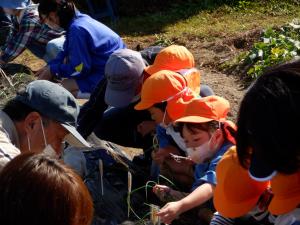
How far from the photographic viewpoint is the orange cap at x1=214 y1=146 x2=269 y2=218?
2.29 meters

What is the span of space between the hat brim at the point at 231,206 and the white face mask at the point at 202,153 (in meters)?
0.40

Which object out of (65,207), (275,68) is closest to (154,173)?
(275,68)

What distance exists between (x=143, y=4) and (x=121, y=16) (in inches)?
15.5

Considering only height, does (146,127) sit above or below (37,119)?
below

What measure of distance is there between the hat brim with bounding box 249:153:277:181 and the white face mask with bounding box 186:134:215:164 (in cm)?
78

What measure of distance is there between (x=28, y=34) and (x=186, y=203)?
11.8 feet

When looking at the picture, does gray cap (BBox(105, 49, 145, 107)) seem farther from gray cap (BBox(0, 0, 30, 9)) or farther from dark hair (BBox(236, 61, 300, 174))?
gray cap (BBox(0, 0, 30, 9))

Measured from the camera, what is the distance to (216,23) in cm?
755

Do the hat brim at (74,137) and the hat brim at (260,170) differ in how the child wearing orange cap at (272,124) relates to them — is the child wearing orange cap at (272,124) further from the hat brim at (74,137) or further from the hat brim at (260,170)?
the hat brim at (74,137)

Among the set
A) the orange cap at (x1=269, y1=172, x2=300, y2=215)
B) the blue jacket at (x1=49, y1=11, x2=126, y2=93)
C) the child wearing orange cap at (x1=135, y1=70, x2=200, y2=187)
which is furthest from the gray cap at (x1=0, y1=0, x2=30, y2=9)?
the orange cap at (x1=269, y1=172, x2=300, y2=215)

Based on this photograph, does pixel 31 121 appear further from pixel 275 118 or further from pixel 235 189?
pixel 275 118

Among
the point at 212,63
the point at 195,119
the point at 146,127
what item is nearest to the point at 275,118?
the point at 195,119

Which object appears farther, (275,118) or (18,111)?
(18,111)

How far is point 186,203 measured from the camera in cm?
260
